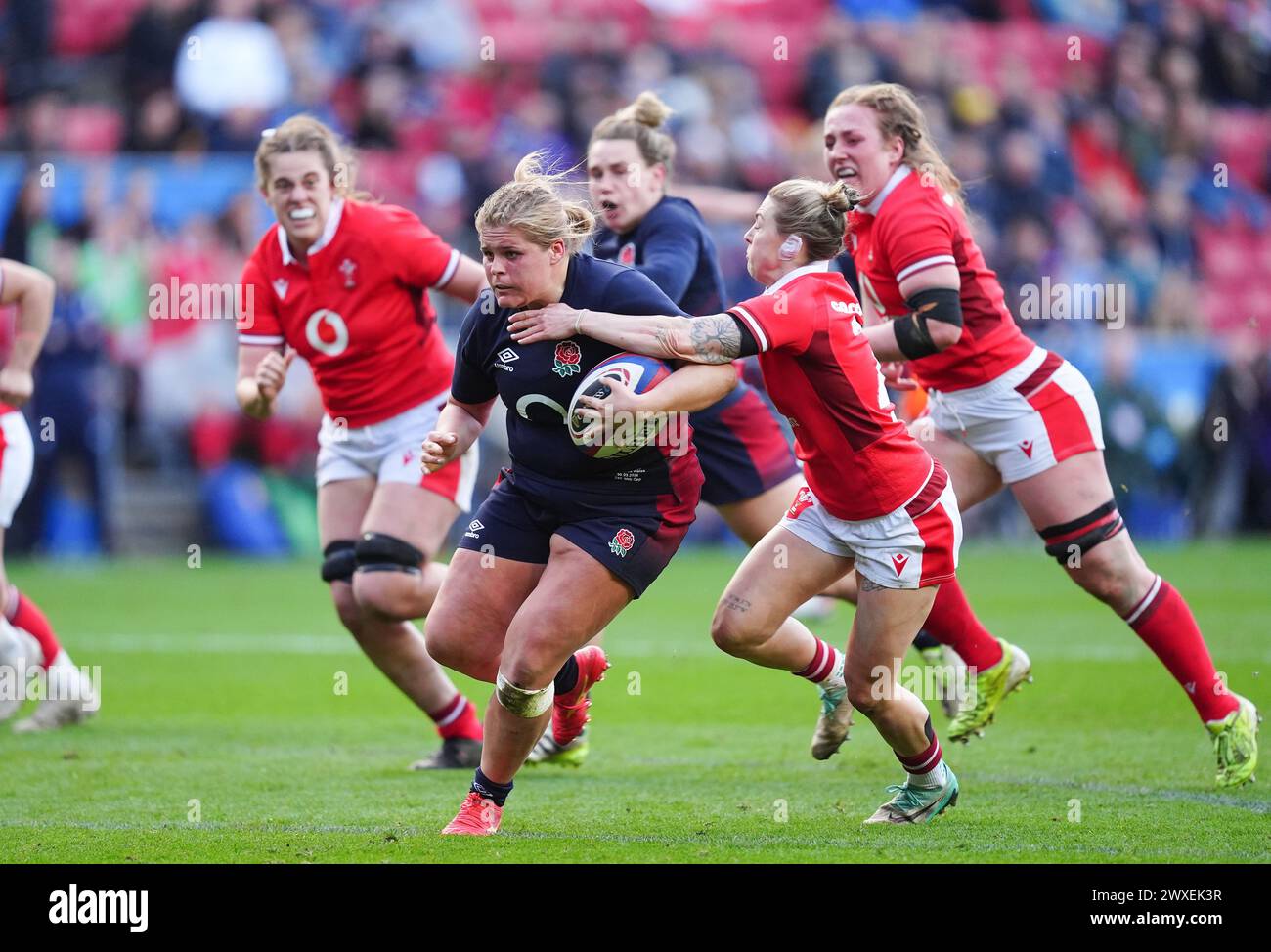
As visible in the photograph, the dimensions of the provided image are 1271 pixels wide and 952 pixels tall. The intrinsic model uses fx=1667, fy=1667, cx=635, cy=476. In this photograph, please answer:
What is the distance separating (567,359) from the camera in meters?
5.16

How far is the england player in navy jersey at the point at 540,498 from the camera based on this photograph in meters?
5.11

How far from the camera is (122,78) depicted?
1666cm

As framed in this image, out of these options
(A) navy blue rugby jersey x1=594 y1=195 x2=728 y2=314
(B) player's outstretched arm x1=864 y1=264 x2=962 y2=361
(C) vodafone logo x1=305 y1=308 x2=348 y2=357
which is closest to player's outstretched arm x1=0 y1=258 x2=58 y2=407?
(C) vodafone logo x1=305 y1=308 x2=348 y2=357

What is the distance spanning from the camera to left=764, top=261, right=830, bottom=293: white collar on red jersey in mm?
5285

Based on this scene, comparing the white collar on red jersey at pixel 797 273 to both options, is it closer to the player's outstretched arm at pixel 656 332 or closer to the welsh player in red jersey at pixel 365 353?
the player's outstretched arm at pixel 656 332

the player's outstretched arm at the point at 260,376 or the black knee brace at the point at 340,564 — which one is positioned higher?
the player's outstretched arm at the point at 260,376

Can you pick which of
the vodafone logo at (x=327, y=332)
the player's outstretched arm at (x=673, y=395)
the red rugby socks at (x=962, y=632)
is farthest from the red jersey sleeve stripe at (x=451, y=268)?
the red rugby socks at (x=962, y=632)

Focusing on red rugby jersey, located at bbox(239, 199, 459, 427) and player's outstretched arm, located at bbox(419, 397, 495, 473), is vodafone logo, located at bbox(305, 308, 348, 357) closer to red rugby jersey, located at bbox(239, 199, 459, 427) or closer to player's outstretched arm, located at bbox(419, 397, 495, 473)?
red rugby jersey, located at bbox(239, 199, 459, 427)

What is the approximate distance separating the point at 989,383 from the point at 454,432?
87.2 inches

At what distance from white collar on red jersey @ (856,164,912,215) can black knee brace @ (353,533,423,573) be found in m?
2.21
